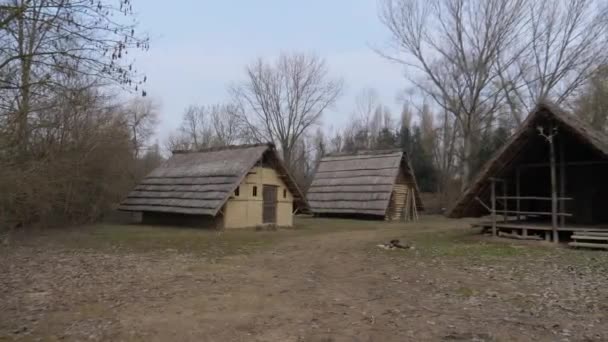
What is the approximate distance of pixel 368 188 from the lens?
2909 cm

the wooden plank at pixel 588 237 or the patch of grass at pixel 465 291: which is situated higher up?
the wooden plank at pixel 588 237

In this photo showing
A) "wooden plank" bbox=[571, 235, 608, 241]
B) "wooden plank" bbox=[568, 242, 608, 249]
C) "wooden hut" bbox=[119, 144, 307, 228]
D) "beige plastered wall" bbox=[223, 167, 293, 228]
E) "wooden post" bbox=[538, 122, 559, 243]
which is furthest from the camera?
"beige plastered wall" bbox=[223, 167, 293, 228]

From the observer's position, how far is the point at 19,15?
634 centimetres

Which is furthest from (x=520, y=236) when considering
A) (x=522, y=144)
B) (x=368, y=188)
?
(x=368, y=188)

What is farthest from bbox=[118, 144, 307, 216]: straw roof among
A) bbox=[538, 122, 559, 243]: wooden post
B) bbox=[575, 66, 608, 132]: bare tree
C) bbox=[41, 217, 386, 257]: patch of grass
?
bbox=[575, 66, 608, 132]: bare tree

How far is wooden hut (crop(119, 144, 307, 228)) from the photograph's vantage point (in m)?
20.3

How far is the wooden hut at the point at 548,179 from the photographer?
1452 cm

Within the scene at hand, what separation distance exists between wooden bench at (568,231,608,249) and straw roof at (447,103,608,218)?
237 centimetres

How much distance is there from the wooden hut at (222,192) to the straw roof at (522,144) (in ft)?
29.4

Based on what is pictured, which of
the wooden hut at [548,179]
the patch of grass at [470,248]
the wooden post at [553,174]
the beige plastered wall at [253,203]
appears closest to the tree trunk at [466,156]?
the wooden hut at [548,179]

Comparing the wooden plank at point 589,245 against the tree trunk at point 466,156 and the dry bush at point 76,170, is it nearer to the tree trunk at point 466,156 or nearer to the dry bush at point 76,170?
the dry bush at point 76,170

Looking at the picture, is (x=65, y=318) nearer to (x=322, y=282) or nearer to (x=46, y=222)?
(x=322, y=282)

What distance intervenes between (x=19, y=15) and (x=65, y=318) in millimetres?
4270

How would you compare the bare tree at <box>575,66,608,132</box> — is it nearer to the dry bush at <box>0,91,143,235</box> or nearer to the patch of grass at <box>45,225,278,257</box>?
the patch of grass at <box>45,225,278,257</box>
